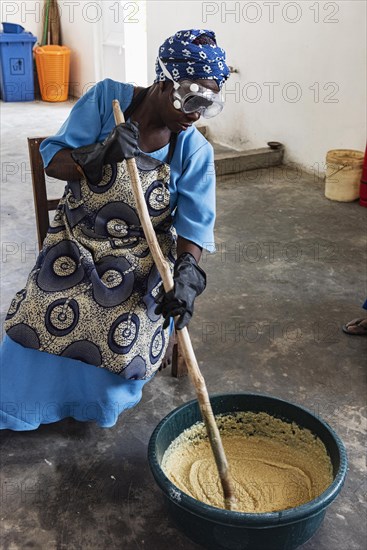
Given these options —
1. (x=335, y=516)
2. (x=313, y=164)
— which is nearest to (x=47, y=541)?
(x=335, y=516)

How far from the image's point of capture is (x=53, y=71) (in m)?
8.39

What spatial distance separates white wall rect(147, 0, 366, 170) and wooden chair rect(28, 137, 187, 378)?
2.93 metres

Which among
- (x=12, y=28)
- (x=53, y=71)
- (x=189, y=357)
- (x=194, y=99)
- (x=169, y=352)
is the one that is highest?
(x=12, y=28)

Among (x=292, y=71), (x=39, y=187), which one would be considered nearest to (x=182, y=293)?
(x=39, y=187)

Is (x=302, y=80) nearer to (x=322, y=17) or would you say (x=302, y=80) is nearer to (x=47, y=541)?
(x=322, y=17)

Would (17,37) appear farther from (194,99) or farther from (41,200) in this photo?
(194,99)

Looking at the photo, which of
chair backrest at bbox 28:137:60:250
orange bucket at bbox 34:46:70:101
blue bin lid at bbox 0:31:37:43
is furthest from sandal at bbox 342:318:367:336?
blue bin lid at bbox 0:31:37:43

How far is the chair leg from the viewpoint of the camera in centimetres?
250

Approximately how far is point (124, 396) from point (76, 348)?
24 cm

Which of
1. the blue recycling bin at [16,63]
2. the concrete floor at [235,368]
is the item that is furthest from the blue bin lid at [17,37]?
the concrete floor at [235,368]

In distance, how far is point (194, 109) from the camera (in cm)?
184

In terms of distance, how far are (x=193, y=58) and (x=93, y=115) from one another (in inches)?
15.7

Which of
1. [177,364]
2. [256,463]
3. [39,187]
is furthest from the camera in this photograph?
[177,364]

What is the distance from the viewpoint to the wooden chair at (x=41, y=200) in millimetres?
2305
